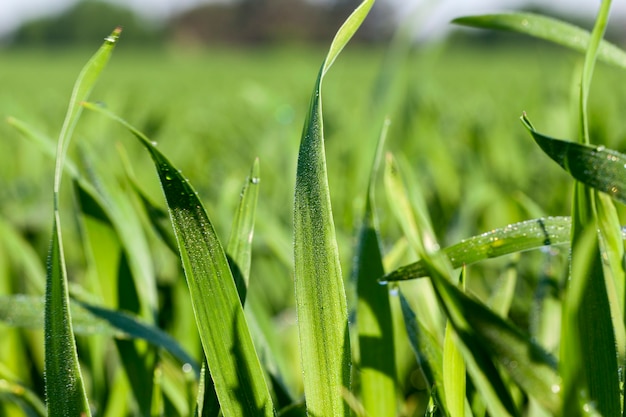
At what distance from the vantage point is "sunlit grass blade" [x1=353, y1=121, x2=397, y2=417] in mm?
296

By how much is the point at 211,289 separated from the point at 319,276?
4 cm

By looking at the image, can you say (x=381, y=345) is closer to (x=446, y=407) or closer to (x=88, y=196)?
(x=446, y=407)

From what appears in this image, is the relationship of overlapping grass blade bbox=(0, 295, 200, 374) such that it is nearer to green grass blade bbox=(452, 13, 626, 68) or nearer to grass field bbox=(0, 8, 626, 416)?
grass field bbox=(0, 8, 626, 416)

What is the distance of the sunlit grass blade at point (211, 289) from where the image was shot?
23cm

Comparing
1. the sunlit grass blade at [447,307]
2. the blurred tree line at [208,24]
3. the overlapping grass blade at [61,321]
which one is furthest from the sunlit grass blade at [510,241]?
the blurred tree line at [208,24]

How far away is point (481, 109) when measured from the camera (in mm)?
1653

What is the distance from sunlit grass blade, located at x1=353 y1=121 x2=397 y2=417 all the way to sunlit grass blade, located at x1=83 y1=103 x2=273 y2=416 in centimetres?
8

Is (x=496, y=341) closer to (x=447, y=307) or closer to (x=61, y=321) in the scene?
(x=447, y=307)

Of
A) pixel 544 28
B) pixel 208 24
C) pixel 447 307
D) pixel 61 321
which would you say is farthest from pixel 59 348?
pixel 208 24

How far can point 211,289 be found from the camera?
23cm

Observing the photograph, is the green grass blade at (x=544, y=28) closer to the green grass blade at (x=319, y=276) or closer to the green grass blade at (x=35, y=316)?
the green grass blade at (x=319, y=276)

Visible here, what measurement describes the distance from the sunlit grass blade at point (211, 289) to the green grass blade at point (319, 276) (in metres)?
0.02

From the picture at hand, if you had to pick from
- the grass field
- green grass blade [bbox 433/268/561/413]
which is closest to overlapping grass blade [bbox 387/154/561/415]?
green grass blade [bbox 433/268/561/413]

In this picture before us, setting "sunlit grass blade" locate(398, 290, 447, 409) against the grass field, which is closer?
"sunlit grass blade" locate(398, 290, 447, 409)
